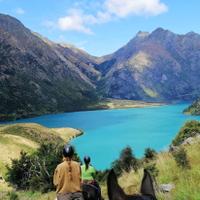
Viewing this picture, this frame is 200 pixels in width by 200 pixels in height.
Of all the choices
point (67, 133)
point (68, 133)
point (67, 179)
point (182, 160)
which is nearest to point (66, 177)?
point (67, 179)

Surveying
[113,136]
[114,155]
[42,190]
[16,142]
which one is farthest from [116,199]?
[113,136]

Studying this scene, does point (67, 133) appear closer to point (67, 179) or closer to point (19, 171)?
point (19, 171)

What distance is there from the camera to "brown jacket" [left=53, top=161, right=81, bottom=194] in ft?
26.9

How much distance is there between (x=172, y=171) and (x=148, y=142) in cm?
12364

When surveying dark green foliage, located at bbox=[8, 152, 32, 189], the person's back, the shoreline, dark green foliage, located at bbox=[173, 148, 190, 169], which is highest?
the person's back

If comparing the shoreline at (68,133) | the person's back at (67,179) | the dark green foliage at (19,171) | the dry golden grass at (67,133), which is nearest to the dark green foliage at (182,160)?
the person's back at (67,179)

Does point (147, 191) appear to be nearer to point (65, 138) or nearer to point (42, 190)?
point (42, 190)

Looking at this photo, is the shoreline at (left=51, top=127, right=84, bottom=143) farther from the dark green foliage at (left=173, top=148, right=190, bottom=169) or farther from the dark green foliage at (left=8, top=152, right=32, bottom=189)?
the dark green foliage at (left=173, top=148, right=190, bottom=169)

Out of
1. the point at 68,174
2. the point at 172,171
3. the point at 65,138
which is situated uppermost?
the point at 68,174

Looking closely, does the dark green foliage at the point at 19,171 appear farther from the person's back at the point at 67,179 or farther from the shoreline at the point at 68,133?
the shoreline at the point at 68,133

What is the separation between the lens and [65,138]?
16762 cm

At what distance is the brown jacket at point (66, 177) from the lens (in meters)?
8.19

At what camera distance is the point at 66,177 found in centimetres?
822

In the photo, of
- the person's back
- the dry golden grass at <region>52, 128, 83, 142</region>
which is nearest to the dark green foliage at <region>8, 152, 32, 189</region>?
the person's back
